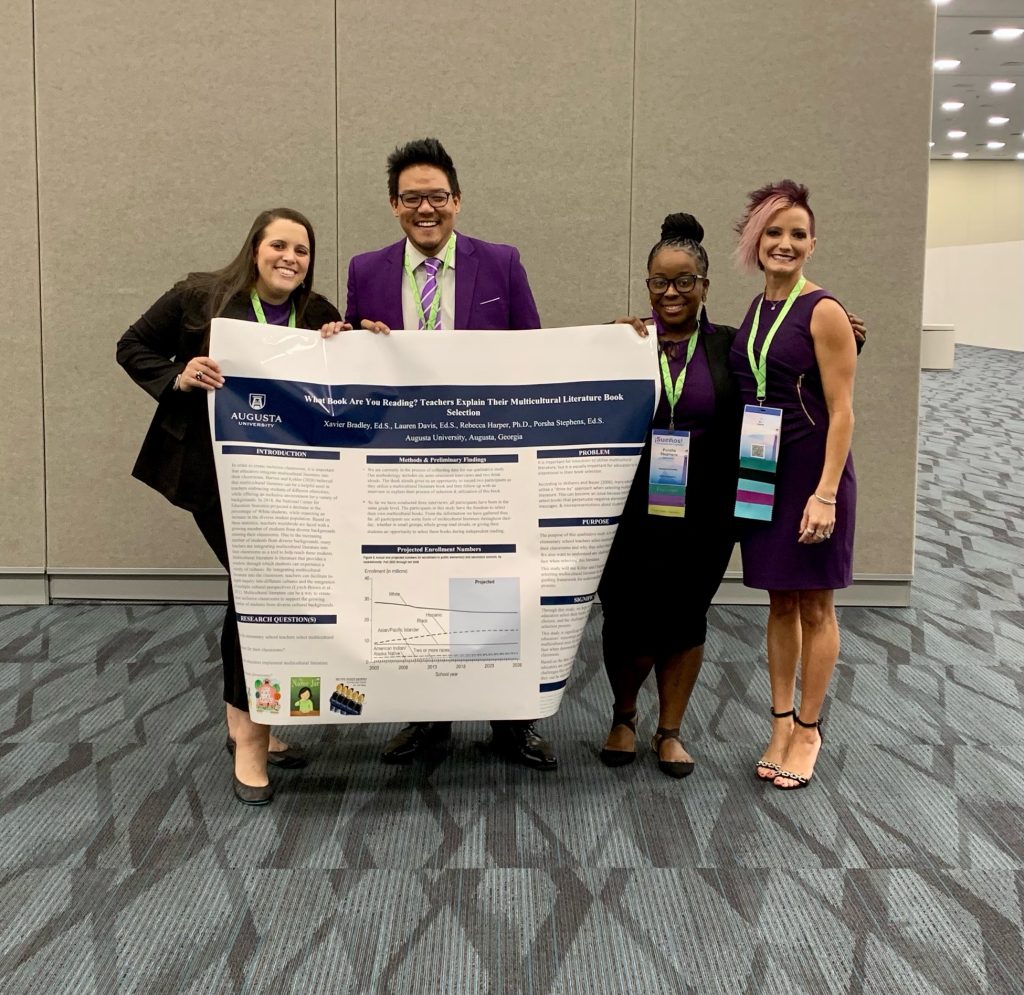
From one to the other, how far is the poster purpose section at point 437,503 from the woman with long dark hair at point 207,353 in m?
0.16

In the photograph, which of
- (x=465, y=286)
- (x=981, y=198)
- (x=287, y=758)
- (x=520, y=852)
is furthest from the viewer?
(x=981, y=198)

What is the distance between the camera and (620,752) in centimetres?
261

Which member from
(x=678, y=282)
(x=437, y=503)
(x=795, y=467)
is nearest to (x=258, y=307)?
(x=437, y=503)

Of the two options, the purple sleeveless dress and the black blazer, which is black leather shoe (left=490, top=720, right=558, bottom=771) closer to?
the purple sleeveless dress

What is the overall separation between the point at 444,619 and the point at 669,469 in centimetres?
67

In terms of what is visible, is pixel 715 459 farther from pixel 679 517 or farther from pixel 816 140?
pixel 816 140

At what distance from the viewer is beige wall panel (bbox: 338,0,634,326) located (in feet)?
12.5

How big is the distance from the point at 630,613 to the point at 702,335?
29.5 inches

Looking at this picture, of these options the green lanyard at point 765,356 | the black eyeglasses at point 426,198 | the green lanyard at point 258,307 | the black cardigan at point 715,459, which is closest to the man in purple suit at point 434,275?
the black eyeglasses at point 426,198

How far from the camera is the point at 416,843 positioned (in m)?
2.21

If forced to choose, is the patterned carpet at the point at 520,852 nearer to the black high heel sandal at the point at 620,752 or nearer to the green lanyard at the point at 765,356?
the black high heel sandal at the point at 620,752

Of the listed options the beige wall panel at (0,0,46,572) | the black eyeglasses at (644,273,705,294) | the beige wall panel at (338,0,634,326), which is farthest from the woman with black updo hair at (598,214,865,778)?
the beige wall panel at (0,0,46,572)

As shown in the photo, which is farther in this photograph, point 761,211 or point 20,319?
point 20,319

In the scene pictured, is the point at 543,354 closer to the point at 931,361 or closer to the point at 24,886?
the point at 24,886
